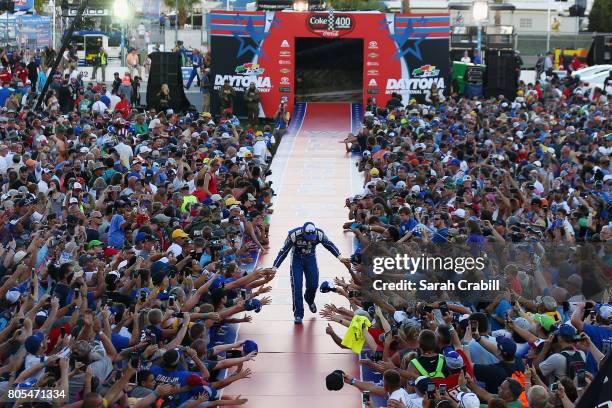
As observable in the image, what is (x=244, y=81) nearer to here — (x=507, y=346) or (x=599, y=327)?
(x=599, y=327)

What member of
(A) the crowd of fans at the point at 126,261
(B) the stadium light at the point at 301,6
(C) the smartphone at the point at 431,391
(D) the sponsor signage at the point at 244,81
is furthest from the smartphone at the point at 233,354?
(B) the stadium light at the point at 301,6

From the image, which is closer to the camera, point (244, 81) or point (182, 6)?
point (244, 81)

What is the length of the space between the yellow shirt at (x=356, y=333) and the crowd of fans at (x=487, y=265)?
0.6 inches

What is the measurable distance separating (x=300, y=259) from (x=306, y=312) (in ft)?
3.63

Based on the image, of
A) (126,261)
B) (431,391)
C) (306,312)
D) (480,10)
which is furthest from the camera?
(480,10)

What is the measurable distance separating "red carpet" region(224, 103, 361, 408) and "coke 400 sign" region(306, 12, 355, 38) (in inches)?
199

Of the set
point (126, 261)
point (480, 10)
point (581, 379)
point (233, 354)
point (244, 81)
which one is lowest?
point (233, 354)

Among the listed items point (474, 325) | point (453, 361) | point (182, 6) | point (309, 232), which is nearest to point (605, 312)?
point (474, 325)

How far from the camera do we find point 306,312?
1703cm

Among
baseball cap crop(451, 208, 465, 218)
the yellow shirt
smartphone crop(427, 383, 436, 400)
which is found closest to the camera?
smartphone crop(427, 383, 436, 400)

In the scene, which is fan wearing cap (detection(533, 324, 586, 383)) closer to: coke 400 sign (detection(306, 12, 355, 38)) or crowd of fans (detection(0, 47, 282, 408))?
crowd of fans (detection(0, 47, 282, 408))

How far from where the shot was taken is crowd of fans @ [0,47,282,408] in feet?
35.9

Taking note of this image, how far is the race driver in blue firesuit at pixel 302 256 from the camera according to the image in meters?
16.1

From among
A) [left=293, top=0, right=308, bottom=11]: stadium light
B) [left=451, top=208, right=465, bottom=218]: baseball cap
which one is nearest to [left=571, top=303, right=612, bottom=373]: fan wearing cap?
[left=451, top=208, right=465, bottom=218]: baseball cap
